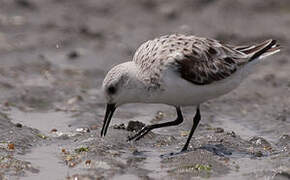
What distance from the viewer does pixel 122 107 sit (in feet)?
38.8

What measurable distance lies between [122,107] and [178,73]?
3095 mm

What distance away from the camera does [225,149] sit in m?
9.24

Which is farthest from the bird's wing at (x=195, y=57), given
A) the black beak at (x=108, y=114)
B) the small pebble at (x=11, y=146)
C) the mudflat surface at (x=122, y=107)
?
the small pebble at (x=11, y=146)

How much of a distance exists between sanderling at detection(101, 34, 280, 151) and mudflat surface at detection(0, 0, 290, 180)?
1.94 feet

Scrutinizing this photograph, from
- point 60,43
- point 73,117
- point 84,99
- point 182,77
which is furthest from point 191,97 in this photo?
point 60,43

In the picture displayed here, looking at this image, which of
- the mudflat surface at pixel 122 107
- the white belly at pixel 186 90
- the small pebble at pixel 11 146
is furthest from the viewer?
the small pebble at pixel 11 146

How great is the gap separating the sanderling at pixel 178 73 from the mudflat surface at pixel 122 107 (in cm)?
59

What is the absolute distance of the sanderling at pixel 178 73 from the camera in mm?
8852

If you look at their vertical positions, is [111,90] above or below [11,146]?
above

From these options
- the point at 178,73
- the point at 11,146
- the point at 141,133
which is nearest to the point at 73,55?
the point at 141,133

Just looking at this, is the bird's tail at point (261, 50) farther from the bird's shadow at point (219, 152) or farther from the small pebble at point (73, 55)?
the small pebble at point (73, 55)

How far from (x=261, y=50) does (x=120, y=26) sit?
6652 mm

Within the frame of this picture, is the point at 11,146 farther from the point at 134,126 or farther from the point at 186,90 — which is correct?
the point at 186,90

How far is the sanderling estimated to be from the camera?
348 inches
